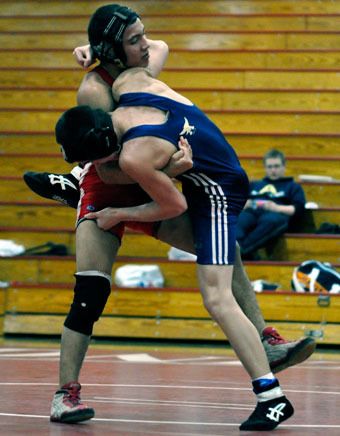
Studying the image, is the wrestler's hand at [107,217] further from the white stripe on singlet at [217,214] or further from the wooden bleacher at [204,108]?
the wooden bleacher at [204,108]

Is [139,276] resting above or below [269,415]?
above

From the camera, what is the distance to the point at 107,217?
11.8ft

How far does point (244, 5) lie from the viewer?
34.4 feet

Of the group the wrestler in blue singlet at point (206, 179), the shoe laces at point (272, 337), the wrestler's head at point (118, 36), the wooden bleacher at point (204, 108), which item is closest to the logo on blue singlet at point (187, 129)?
the wrestler in blue singlet at point (206, 179)

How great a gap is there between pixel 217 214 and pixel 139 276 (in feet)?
12.1

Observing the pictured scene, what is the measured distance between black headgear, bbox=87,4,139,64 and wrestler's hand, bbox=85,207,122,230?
455 millimetres

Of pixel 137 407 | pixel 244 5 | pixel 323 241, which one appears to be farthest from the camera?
pixel 244 5

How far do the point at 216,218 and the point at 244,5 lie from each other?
23.7ft

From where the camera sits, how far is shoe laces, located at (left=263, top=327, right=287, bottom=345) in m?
3.76

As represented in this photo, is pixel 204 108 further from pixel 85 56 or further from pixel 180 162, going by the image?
pixel 180 162

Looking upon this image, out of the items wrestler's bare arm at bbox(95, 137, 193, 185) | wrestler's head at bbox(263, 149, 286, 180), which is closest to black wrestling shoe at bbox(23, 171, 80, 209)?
wrestler's bare arm at bbox(95, 137, 193, 185)

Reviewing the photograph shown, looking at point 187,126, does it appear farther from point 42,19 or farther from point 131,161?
point 42,19

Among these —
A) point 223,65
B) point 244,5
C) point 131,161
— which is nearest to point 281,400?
point 131,161

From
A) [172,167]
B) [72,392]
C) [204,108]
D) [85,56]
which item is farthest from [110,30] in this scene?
[204,108]
